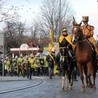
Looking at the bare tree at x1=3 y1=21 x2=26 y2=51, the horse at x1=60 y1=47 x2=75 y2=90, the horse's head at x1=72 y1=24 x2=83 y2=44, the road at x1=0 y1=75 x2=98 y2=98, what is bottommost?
the road at x1=0 y1=75 x2=98 y2=98

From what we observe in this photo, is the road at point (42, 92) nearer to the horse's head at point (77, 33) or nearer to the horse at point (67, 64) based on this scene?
the horse at point (67, 64)

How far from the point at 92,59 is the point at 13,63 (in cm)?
2975

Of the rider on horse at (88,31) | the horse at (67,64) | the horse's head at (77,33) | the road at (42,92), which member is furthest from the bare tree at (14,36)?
the horse's head at (77,33)

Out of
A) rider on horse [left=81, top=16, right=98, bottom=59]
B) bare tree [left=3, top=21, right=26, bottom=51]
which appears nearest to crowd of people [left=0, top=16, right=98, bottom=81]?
rider on horse [left=81, top=16, right=98, bottom=59]

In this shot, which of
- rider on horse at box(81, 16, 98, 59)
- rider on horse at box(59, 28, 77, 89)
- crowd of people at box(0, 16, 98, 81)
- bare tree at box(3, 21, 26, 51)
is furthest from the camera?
bare tree at box(3, 21, 26, 51)

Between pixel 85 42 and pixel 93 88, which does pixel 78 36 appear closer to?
pixel 85 42

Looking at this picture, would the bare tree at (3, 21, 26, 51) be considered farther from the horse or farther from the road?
the horse

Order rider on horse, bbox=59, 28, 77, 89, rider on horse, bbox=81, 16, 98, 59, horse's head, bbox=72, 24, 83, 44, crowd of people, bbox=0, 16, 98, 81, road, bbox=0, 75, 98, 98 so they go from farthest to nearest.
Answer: crowd of people, bbox=0, 16, 98, 81
rider on horse, bbox=59, 28, 77, 89
rider on horse, bbox=81, 16, 98, 59
horse's head, bbox=72, 24, 83, 44
road, bbox=0, 75, 98, 98

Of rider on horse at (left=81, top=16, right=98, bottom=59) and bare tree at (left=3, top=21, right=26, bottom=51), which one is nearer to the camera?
rider on horse at (left=81, top=16, right=98, bottom=59)

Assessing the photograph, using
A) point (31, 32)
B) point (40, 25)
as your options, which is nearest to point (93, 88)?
point (40, 25)

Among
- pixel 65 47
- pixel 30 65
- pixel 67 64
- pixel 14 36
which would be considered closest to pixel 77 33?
pixel 65 47

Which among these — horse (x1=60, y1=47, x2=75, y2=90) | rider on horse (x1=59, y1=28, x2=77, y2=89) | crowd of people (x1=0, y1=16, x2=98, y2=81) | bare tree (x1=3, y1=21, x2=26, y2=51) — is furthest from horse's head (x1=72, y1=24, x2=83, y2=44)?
bare tree (x1=3, y1=21, x2=26, y2=51)

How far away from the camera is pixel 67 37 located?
20078 millimetres

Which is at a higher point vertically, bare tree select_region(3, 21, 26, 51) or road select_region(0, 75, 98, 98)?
bare tree select_region(3, 21, 26, 51)
